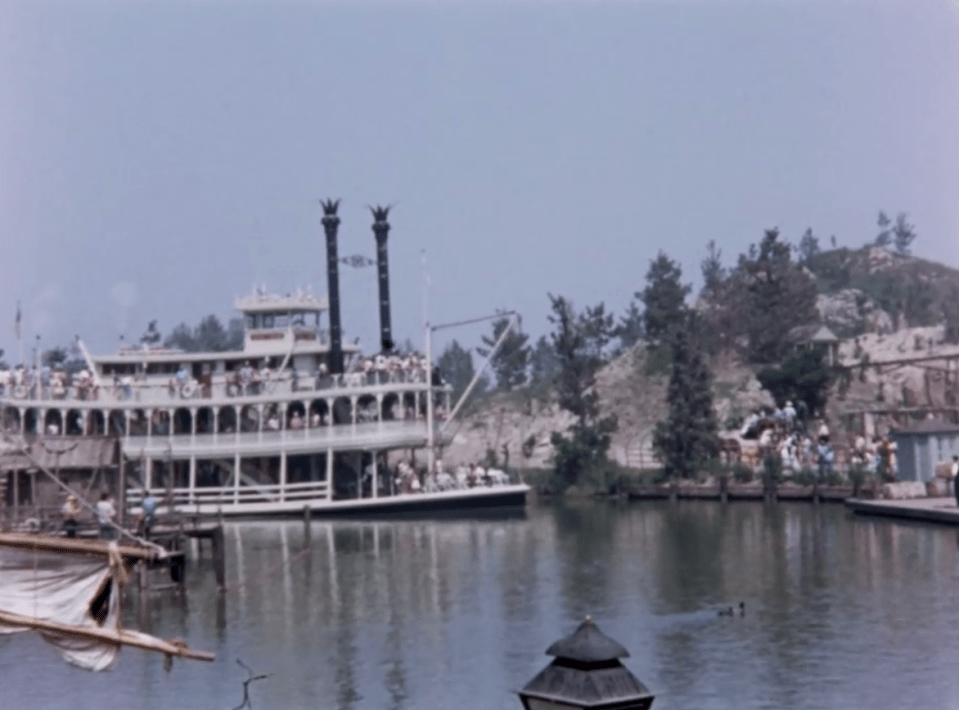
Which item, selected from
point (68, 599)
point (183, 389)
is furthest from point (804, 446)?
point (68, 599)

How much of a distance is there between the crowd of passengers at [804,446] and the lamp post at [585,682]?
44.6 metres

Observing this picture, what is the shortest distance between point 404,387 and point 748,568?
21415 millimetres

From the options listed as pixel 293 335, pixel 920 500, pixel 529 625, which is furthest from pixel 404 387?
pixel 529 625

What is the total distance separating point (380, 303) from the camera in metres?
67.2

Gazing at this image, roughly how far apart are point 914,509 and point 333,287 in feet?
85.4

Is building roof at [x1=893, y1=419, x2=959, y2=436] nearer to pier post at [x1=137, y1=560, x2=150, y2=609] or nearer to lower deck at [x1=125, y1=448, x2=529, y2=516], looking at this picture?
lower deck at [x1=125, y1=448, x2=529, y2=516]

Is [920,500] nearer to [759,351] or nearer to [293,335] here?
[293,335]

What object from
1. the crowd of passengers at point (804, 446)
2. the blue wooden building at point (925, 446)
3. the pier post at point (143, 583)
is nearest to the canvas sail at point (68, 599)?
the pier post at point (143, 583)

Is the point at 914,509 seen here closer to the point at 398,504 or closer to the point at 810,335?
the point at 398,504

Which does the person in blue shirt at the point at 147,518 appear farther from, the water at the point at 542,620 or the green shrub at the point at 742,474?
the green shrub at the point at 742,474

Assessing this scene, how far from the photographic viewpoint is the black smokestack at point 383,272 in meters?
67.1

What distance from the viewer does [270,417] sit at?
6241 centimetres

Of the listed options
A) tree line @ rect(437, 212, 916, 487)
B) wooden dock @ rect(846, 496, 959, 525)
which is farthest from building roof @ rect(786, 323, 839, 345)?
wooden dock @ rect(846, 496, 959, 525)

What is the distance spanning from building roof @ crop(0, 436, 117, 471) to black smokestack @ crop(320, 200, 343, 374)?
66.2 feet
